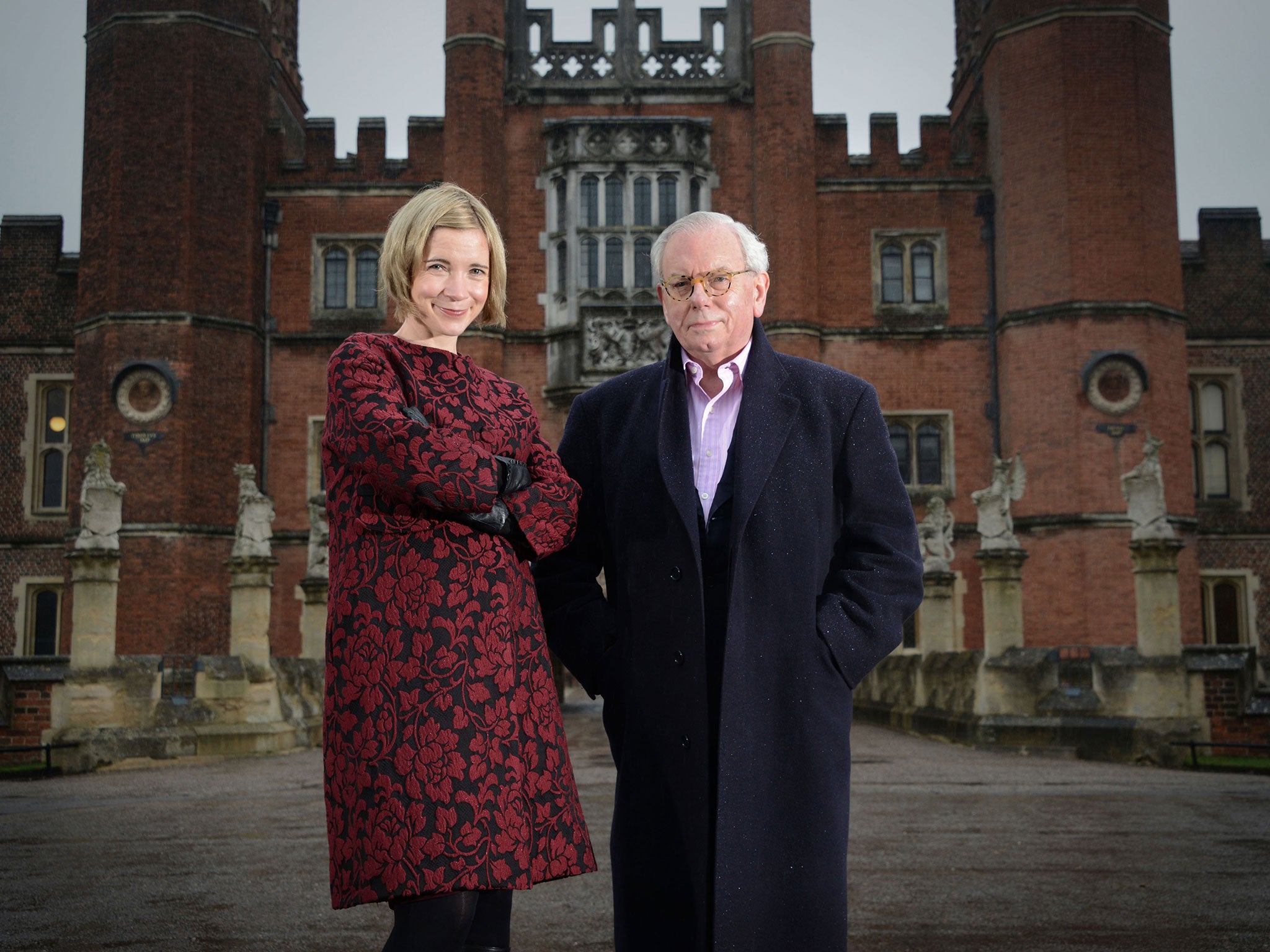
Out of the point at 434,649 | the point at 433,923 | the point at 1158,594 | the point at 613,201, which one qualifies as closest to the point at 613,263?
the point at 613,201

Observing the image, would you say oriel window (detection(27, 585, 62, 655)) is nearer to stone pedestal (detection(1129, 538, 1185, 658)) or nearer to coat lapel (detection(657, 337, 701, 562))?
stone pedestal (detection(1129, 538, 1185, 658))

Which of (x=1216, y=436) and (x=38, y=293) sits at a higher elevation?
(x=38, y=293)

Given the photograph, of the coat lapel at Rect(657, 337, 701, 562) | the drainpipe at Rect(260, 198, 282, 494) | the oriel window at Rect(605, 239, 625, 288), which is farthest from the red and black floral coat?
the drainpipe at Rect(260, 198, 282, 494)

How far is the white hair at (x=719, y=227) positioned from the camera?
290 cm

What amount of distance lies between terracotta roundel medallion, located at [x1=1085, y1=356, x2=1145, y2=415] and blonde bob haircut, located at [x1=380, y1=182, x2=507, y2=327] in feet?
59.2

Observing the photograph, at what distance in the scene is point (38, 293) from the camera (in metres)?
23.2

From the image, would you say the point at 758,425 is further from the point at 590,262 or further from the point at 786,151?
the point at 786,151

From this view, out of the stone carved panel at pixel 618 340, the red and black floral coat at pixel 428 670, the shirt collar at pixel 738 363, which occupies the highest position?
the stone carved panel at pixel 618 340

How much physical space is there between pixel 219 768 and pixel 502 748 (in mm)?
10135

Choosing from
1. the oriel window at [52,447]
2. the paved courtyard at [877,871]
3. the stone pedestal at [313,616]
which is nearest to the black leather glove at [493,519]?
the paved courtyard at [877,871]

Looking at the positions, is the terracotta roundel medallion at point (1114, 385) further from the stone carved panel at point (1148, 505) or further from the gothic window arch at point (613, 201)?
the gothic window arch at point (613, 201)

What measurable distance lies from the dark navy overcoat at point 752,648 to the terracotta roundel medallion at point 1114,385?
17653mm

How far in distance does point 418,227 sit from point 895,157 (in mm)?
20528

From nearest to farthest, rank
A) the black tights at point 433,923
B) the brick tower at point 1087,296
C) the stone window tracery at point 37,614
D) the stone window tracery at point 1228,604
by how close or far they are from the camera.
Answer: the black tights at point 433,923 < the brick tower at point 1087,296 < the stone window tracery at point 37,614 < the stone window tracery at point 1228,604
